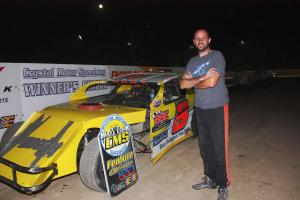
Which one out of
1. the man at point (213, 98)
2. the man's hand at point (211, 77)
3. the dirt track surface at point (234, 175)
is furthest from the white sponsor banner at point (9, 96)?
the man's hand at point (211, 77)

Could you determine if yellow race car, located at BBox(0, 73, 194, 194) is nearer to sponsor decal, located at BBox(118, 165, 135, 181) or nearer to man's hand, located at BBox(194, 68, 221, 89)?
sponsor decal, located at BBox(118, 165, 135, 181)

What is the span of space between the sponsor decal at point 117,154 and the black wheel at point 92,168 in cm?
14

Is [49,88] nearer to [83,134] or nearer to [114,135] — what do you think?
[83,134]

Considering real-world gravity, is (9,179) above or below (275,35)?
below

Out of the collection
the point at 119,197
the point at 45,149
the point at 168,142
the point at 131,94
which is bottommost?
the point at 119,197

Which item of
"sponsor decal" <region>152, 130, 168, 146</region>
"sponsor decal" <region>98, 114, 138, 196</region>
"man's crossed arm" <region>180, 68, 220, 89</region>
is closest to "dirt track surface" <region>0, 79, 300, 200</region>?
"sponsor decal" <region>98, 114, 138, 196</region>

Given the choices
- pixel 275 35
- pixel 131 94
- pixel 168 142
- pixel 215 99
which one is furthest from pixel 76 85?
pixel 275 35

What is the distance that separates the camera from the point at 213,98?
3.73 meters

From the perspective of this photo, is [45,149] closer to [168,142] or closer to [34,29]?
[168,142]

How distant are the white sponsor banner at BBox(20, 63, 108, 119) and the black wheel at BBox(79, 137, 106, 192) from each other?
3.54 meters

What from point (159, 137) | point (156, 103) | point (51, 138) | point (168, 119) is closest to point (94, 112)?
point (51, 138)

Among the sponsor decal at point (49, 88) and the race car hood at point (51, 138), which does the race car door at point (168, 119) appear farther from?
the sponsor decal at point (49, 88)

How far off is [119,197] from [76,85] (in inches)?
199

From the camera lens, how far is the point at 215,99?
372cm
